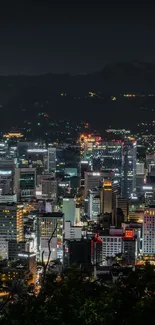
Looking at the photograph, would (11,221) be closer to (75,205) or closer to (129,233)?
(75,205)

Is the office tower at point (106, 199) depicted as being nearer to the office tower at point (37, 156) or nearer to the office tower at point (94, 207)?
the office tower at point (94, 207)

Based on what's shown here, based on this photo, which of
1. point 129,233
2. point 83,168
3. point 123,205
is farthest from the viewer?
point 83,168

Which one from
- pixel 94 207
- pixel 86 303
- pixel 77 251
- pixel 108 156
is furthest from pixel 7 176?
pixel 86 303

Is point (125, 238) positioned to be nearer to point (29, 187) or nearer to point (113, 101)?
point (29, 187)

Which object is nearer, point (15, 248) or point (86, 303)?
point (86, 303)

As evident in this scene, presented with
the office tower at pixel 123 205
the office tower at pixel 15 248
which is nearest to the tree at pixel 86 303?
the office tower at pixel 15 248

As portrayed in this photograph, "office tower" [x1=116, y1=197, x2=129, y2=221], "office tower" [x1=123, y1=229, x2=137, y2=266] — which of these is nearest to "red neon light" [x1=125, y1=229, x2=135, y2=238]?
"office tower" [x1=123, y1=229, x2=137, y2=266]
